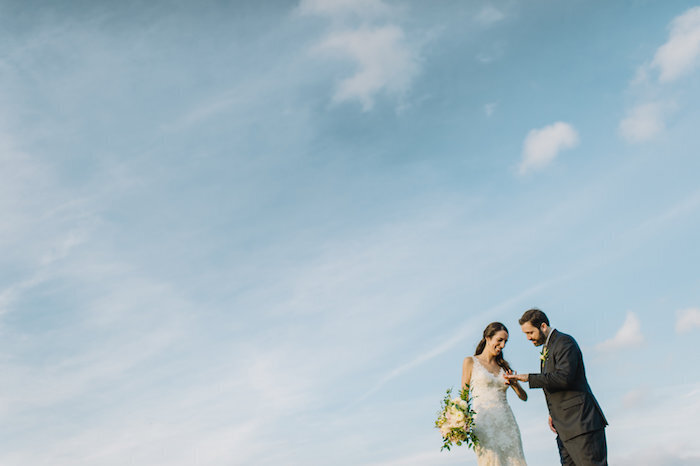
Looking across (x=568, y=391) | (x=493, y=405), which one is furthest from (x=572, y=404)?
(x=493, y=405)

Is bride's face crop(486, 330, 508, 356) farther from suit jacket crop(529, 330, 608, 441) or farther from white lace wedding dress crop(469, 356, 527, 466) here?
suit jacket crop(529, 330, 608, 441)

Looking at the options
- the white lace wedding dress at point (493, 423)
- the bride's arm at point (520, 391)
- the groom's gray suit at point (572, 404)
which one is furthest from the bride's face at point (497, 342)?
the groom's gray suit at point (572, 404)

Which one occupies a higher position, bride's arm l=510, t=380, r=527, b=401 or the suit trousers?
bride's arm l=510, t=380, r=527, b=401

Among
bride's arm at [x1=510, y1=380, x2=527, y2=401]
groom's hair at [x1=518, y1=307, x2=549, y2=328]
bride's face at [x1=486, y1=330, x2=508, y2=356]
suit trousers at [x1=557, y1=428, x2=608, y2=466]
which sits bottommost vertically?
suit trousers at [x1=557, y1=428, x2=608, y2=466]

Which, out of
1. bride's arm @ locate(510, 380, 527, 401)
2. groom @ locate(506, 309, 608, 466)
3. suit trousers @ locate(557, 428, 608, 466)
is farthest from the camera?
bride's arm @ locate(510, 380, 527, 401)

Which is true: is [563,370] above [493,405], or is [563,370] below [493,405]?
below

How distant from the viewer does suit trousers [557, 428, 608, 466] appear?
11.1 metres

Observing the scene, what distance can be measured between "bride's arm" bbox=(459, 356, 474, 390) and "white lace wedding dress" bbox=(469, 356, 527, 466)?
8 centimetres

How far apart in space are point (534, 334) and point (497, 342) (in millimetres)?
1804

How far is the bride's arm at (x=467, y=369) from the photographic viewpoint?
13680 millimetres

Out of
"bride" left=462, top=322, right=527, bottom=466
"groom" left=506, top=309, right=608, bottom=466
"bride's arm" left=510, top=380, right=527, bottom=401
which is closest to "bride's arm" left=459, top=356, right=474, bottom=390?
"bride" left=462, top=322, right=527, bottom=466

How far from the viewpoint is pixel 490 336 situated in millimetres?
13812

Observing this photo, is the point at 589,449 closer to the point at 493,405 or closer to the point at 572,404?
the point at 572,404

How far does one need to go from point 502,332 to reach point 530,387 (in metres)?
2.08
